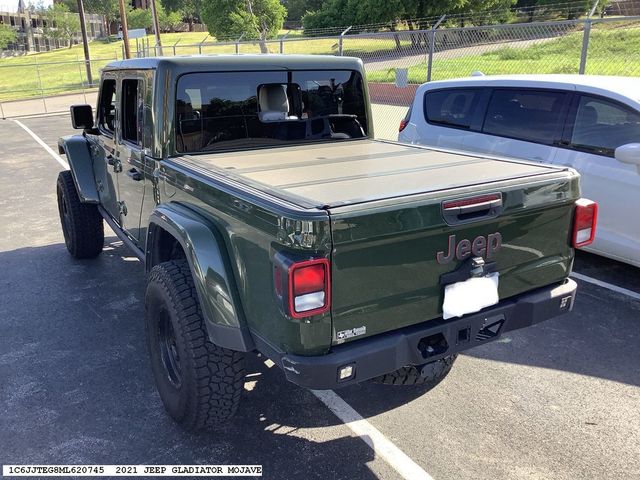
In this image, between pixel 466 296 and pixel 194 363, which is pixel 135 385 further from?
pixel 466 296

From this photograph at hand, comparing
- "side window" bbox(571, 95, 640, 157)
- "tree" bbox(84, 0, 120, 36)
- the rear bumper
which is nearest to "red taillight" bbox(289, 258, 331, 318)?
the rear bumper

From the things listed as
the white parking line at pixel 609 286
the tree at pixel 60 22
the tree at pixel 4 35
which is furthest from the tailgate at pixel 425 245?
the tree at pixel 60 22

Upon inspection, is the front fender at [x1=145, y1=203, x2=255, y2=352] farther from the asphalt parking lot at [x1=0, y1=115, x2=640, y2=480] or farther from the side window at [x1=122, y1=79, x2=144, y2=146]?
the side window at [x1=122, y1=79, x2=144, y2=146]

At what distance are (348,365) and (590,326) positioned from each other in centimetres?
268

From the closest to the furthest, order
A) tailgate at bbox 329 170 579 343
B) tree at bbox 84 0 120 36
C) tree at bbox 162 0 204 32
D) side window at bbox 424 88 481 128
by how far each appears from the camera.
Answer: tailgate at bbox 329 170 579 343 < side window at bbox 424 88 481 128 < tree at bbox 84 0 120 36 < tree at bbox 162 0 204 32

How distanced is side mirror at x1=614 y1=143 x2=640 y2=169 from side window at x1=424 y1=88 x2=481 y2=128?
1878 mm

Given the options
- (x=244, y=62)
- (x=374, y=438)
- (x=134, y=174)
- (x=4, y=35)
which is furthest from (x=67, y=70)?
(x=374, y=438)

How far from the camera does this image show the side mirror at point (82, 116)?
193 inches

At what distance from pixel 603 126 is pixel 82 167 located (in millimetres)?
4721

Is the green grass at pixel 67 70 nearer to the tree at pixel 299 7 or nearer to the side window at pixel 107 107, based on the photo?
the tree at pixel 299 7

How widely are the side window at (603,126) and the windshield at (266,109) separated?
2066mm

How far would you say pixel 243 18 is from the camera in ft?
142

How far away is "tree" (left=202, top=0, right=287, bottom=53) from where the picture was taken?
1684 inches

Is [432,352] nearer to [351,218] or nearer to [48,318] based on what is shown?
[351,218]
